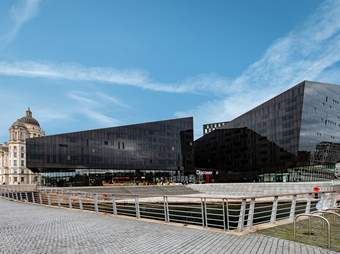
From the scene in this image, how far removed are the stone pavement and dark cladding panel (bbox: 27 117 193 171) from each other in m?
64.6

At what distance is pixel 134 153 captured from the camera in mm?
86625

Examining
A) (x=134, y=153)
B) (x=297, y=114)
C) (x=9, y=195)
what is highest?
(x=297, y=114)

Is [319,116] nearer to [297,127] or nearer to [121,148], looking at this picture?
[297,127]

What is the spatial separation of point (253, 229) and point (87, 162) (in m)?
70.5

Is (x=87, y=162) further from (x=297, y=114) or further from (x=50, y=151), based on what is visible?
(x=297, y=114)

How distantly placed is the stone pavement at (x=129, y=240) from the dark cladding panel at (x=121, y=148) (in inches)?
2544

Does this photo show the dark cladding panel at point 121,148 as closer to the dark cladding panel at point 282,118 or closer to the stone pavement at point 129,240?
the dark cladding panel at point 282,118

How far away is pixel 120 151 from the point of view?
84.2 meters

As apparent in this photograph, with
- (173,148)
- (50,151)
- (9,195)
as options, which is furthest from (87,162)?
(9,195)

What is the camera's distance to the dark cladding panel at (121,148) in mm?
75188

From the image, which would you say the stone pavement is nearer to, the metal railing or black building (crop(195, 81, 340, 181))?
the metal railing

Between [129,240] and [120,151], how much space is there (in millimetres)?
74828

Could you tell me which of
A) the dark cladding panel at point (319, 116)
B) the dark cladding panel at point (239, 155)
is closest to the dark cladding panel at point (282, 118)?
the dark cladding panel at point (319, 116)

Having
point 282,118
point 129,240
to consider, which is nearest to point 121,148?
point 282,118
